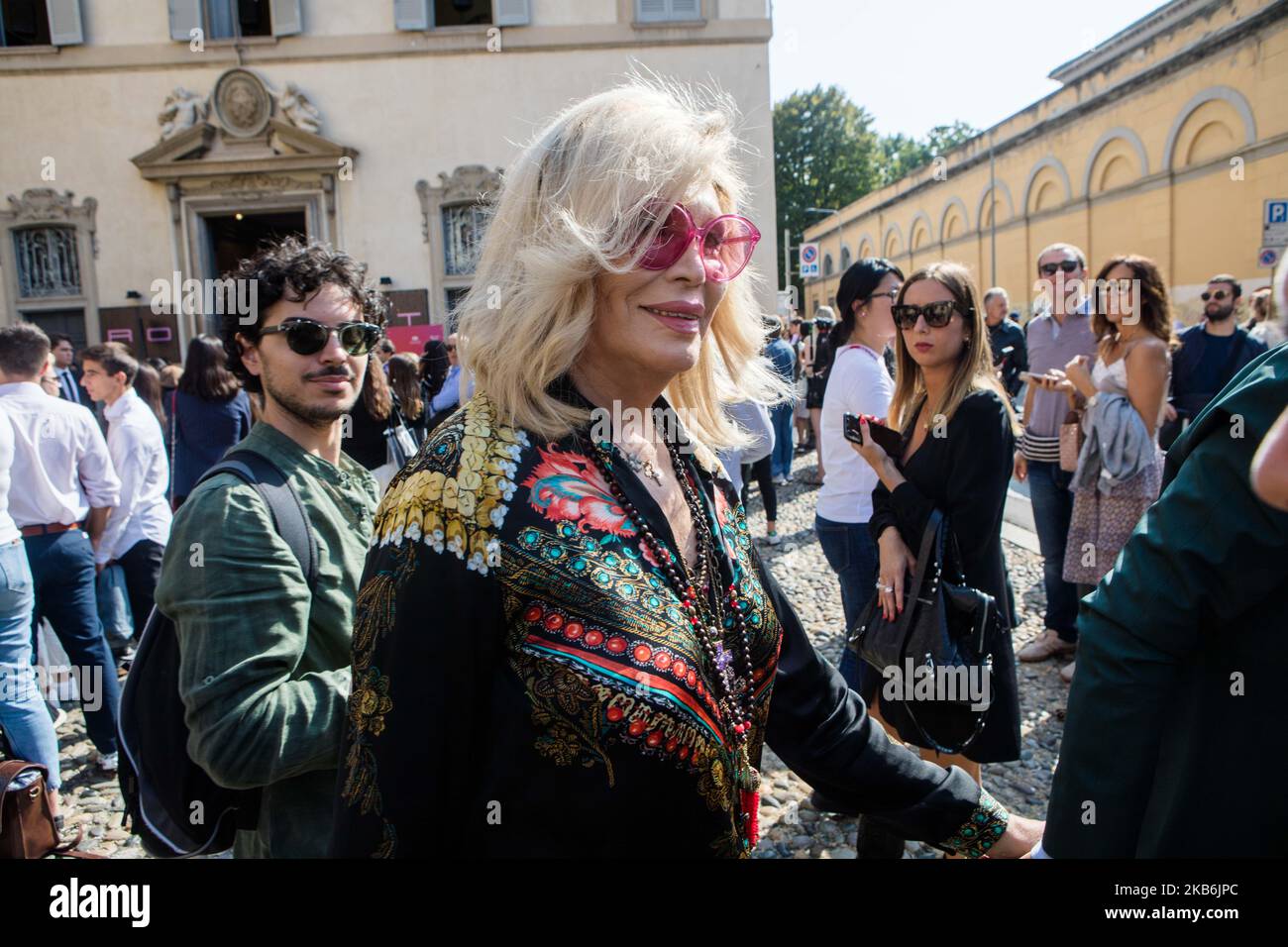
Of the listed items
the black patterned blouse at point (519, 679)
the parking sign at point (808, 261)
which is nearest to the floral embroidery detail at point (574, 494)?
the black patterned blouse at point (519, 679)

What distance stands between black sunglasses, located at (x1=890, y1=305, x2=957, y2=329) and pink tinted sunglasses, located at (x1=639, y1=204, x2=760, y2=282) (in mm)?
1918

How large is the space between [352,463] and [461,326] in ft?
3.25

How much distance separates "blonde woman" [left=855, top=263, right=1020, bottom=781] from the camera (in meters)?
2.89

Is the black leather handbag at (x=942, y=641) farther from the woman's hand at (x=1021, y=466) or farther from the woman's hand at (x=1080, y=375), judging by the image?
the woman's hand at (x=1021, y=466)

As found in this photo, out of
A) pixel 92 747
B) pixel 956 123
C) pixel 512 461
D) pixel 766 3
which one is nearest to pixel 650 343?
pixel 512 461

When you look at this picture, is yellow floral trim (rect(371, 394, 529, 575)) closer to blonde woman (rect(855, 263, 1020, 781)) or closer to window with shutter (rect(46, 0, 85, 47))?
blonde woman (rect(855, 263, 1020, 781))

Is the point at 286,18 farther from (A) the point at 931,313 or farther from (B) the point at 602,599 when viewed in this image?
(B) the point at 602,599

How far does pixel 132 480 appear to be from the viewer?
16.1 ft

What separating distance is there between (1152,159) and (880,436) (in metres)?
20.5

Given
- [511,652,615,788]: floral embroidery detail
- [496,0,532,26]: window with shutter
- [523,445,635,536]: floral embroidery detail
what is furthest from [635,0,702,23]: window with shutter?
[511,652,615,788]: floral embroidery detail

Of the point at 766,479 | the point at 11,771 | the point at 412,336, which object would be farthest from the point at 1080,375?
the point at 412,336

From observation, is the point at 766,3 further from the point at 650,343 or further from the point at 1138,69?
the point at 650,343

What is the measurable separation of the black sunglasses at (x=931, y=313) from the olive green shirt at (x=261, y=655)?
2.32m
